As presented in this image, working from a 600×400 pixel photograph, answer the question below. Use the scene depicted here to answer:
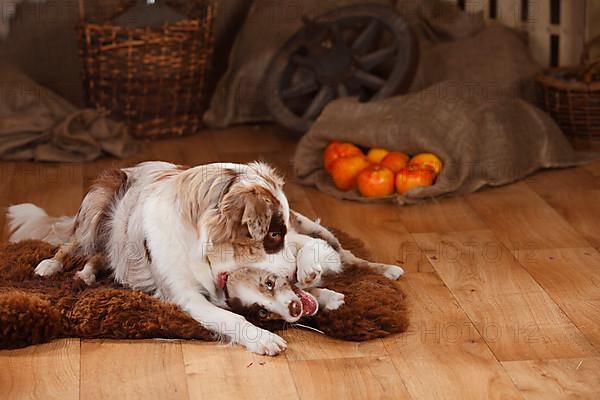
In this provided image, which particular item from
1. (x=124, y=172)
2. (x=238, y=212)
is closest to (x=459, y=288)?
(x=238, y=212)

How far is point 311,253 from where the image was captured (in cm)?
269

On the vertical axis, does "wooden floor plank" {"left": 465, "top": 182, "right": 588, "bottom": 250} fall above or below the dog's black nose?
below

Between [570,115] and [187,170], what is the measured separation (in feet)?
6.85

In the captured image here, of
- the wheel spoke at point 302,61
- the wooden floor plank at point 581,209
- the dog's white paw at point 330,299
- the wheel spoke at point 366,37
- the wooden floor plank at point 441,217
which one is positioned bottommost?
the wooden floor plank at point 581,209

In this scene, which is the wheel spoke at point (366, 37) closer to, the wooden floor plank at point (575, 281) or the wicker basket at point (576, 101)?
the wicker basket at point (576, 101)

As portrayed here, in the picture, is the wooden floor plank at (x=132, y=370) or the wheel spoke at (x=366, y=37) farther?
the wheel spoke at (x=366, y=37)

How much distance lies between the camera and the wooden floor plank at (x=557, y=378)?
2.25 metres

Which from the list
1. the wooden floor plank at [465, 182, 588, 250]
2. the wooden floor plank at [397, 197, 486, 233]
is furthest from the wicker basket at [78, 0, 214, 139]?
the wooden floor plank at [465, 182, 588, 250]

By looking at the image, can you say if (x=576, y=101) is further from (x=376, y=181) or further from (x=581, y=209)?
(x=376, y=181)

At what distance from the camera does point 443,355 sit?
2447mm

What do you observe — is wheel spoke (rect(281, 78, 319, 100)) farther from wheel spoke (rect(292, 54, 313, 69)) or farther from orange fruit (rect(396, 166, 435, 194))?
orange fruit (rect(396, 166, 435, 194))

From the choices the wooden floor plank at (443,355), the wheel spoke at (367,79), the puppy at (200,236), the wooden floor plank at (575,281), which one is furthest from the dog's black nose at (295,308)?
the wheel spoke at (367,79)

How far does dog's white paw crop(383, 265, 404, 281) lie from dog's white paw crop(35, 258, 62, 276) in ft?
3.06

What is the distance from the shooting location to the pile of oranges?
3.61 meters
